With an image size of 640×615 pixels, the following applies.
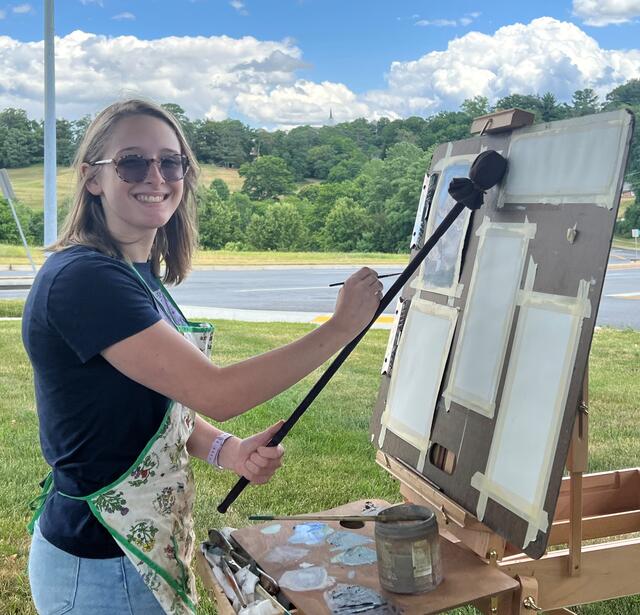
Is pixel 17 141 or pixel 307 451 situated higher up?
pixel 17 141

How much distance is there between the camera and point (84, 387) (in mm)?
1201

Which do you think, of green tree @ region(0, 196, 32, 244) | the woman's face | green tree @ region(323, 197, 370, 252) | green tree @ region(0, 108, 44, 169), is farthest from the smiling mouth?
green tree @ region(0, 196, 32, 244)

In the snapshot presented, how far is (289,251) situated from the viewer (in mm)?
20562

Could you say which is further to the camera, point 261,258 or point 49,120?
point 261,258

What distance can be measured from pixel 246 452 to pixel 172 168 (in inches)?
22.9

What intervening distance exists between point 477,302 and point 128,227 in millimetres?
763

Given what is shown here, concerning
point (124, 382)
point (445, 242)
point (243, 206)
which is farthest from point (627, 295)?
point (243, 206)

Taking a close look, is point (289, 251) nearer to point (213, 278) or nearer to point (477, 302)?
point (213, 278)

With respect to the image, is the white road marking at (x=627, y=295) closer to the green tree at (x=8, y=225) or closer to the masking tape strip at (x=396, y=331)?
the masking tape strip at (x=396, y=331)

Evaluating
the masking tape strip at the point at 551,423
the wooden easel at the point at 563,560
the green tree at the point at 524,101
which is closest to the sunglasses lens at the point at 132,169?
the masking tape strip at the point at 551,423

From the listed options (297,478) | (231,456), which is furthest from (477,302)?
(297,478)

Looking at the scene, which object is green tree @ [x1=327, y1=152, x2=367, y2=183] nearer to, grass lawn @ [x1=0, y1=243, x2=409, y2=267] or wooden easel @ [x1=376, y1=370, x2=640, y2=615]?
grass lawn @ [x1=0, y1=243, x2=409, y2=267]

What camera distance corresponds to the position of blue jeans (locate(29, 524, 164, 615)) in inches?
49.5

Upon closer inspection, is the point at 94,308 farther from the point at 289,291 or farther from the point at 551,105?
the point at 289,291
